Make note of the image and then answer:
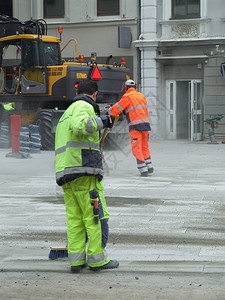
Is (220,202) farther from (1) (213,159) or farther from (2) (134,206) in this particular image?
(1) (213,159)

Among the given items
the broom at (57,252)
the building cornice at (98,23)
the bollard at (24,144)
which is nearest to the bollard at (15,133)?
the bollard at (24,144)

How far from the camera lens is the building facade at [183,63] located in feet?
79.7

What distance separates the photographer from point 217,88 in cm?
2441

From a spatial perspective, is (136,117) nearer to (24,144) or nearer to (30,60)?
(24,144)

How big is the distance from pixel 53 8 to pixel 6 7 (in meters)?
1.99

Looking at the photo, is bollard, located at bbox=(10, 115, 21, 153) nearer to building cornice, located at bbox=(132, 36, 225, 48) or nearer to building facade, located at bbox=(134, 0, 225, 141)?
building facade, located at bbox=(134, 0, 225, 141)

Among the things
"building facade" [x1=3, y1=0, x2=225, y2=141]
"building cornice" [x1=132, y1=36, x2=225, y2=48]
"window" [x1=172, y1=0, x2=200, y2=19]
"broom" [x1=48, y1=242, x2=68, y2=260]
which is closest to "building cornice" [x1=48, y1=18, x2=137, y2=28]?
"building facade" [x1=3, y1=0, x2=225, y2=141]

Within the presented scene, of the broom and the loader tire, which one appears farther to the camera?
the loader tire

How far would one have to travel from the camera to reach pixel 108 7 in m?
26.2

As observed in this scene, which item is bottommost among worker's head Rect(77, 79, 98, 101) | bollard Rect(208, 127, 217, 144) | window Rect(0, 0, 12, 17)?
bollard Rect(208, 127, 217, 144)

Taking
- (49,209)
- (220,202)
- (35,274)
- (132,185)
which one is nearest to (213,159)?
(132,185)

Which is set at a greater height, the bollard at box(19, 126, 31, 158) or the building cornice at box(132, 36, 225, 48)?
the building cornice at box(132, 36, 225, 48)

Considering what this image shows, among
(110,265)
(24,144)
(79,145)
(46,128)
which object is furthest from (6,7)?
(110,265)

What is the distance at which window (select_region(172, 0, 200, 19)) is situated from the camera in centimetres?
2472
